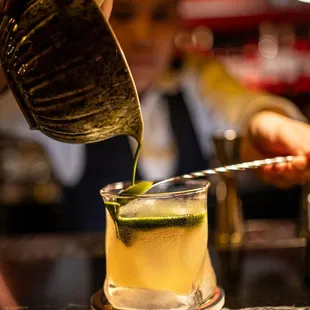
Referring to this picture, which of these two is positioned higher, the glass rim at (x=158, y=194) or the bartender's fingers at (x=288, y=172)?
the glass rim at (x=158, y=194)

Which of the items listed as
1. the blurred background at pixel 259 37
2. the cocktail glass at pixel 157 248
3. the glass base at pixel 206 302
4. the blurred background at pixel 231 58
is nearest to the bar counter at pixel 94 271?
the glass base at pixel 206 302

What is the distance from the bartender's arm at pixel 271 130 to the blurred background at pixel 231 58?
1451 millimetres

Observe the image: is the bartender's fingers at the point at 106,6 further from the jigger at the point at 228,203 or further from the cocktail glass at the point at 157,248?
the jigger at the point at 228,203

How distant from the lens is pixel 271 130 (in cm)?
128

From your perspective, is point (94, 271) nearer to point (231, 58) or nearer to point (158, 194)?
point (158, 194)

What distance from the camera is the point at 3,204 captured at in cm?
322

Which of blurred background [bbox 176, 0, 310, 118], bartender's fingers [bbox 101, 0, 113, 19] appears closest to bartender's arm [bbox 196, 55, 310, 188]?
bartender's fingers [bbox 101, 0, 113, 19]

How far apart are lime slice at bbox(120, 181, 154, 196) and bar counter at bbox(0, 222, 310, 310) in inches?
9.2

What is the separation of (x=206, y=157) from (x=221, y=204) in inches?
41.3

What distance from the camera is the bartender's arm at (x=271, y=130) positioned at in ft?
3.72

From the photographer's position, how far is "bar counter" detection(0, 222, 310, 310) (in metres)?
Result: 0.91

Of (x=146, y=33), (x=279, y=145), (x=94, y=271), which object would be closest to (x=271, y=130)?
(x=279, y=145)

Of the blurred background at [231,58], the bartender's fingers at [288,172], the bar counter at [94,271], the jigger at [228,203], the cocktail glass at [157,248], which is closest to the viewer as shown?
the cocktail glass at [157,248]

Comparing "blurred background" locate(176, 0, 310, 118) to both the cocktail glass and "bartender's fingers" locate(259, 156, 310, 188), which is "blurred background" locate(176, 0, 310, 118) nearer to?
"bartender's fingers" locate(259, 156, 310, 188)
